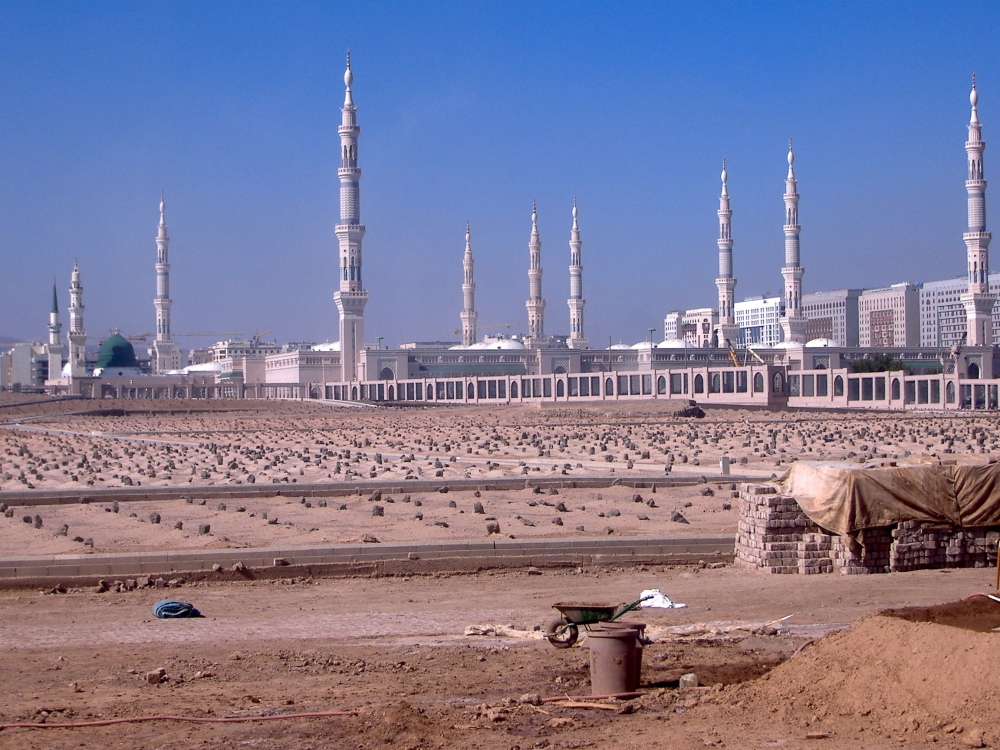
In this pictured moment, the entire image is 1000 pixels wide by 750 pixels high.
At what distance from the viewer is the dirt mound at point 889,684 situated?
202 inches

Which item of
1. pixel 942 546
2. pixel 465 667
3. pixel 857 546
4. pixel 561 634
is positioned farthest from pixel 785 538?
pixel 465 667

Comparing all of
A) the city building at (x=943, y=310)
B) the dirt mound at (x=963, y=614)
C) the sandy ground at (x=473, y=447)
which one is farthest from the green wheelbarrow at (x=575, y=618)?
the city building at (x=943, y=310)

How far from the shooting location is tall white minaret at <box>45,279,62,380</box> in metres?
132

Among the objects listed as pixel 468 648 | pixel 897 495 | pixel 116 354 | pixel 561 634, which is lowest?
pixel 468 648

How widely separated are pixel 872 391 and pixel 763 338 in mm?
115716

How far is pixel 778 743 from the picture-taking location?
5094mm

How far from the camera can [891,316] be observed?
531 ft

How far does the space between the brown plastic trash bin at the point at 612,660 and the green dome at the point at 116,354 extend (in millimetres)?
110088

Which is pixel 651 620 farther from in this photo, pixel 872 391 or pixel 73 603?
pixel 872 391

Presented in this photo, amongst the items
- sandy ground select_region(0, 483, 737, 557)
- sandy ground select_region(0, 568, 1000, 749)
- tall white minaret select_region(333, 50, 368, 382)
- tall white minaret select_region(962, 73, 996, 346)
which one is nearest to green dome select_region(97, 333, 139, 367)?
tall white minaret select_region(333, 50, 368, 382)

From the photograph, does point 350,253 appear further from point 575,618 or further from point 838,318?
point 838,318

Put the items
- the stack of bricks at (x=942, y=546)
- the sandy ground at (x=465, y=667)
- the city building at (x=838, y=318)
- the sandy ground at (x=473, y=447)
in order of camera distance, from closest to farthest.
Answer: the sandy ground at (x=465, y=667) → the stack of bricks at (x=942, y=546) → the sandy ground at (x=473, y=447) → the city building at (x=838, y=318)

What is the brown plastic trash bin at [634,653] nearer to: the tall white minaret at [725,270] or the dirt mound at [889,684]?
the dirt mound at [889,684]

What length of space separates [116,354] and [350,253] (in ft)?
114
